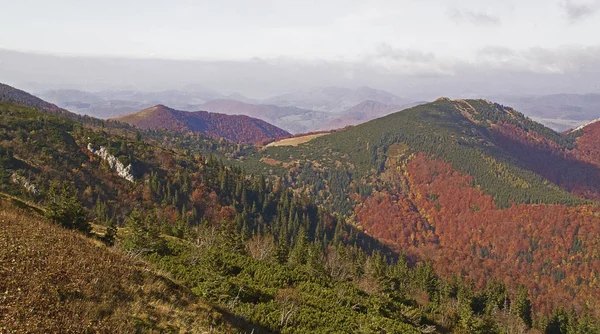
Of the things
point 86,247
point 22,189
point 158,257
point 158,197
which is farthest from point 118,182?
point 86,247

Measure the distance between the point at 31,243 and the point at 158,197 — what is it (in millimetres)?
137141

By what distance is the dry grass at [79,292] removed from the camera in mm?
14367

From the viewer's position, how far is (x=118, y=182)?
14238cm

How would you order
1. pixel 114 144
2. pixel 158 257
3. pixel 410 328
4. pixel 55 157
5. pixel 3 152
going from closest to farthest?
pixel 410 328
pixel 158 257
pixel 3 152
pixel 55 157
pixel 114 144

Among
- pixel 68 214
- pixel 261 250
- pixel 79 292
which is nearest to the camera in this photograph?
pixel 79 292

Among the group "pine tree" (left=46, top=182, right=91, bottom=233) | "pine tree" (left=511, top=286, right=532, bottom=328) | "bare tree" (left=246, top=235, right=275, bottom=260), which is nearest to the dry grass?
"pine tree" (left=46, top=182, right=91, bottom=233)

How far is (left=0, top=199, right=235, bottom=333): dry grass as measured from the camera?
1437cm

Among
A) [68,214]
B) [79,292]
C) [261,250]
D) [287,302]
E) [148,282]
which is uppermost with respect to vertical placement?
[79,292]

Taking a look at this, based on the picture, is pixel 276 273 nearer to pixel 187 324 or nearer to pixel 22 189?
pixel 187 324

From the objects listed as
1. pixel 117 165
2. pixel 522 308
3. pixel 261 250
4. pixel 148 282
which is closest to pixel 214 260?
pixel 148 282

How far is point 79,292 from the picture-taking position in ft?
55.9

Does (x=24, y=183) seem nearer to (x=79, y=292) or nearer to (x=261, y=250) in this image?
(x=261, y=250)

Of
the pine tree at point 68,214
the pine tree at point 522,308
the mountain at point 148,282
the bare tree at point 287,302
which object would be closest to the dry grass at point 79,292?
the mountain at point 148,282

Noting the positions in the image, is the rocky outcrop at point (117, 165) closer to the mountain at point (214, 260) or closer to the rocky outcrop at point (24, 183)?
the mountain at point (214, 260)
